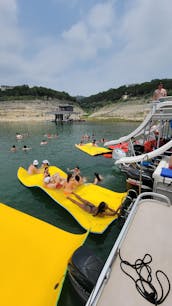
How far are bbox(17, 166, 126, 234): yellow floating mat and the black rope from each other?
239 cm

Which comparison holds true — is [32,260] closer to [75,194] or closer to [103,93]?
[75,194]

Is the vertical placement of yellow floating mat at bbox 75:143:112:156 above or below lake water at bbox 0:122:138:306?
above

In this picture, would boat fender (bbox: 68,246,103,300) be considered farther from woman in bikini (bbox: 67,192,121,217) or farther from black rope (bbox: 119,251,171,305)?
woman in bikini (bbox: 67,192,121,217)

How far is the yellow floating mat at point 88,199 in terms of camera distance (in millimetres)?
5180

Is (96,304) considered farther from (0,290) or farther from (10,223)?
(10,223)

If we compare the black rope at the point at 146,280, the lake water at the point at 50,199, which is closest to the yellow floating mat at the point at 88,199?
the lake water at the point at 50,199

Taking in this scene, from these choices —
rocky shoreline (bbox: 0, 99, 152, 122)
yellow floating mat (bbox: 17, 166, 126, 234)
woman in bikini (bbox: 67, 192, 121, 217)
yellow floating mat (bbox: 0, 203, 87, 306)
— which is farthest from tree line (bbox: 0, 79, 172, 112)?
yellow floating mat (bbox: 0, 203, 87, 306)

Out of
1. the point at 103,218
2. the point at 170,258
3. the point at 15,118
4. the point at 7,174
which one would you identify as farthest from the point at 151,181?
the point at 15,118

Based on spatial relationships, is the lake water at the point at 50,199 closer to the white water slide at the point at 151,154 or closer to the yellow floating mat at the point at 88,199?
the yellow floating mat at the point at 88,199

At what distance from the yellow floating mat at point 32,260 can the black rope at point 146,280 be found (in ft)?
5.94

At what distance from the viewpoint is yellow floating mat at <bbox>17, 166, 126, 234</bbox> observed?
17.0 ft

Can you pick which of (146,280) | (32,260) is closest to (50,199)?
(32,260)

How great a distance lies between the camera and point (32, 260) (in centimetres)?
373

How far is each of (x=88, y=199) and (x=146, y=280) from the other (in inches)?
181
